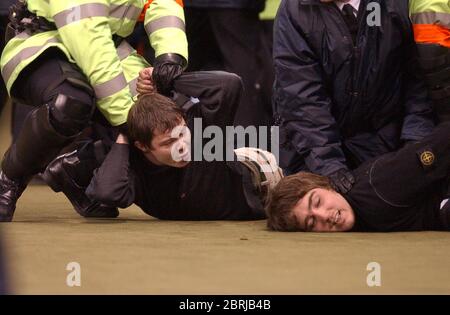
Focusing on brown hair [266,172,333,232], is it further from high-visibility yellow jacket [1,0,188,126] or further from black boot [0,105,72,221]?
black boot [0,105,72,221]

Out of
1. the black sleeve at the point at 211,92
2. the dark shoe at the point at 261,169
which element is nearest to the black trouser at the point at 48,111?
the black sleeve at the point at 211,92

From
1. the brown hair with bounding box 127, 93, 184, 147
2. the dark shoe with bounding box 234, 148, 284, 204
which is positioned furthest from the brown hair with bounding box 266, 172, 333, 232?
the brown hair with bounding box 127, 93, 184, 147

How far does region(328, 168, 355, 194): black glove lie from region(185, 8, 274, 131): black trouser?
1.94m

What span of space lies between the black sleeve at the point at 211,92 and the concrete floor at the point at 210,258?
415 mm

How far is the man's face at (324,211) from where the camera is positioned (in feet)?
13.1

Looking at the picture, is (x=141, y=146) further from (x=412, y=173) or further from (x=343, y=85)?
(x=412, y=173)

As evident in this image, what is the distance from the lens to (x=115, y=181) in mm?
4234

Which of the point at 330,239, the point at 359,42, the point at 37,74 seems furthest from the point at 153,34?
the point at 330,239

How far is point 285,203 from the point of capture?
4039 mm

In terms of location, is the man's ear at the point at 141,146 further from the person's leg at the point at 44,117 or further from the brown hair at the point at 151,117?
the person's leg at the point at 44,117

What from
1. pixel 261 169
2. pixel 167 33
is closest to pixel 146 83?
pixel 167 33

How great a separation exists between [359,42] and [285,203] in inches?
27.5

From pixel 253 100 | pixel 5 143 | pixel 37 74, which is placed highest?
pixel 37 74

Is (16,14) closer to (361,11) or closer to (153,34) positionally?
(153,34)
